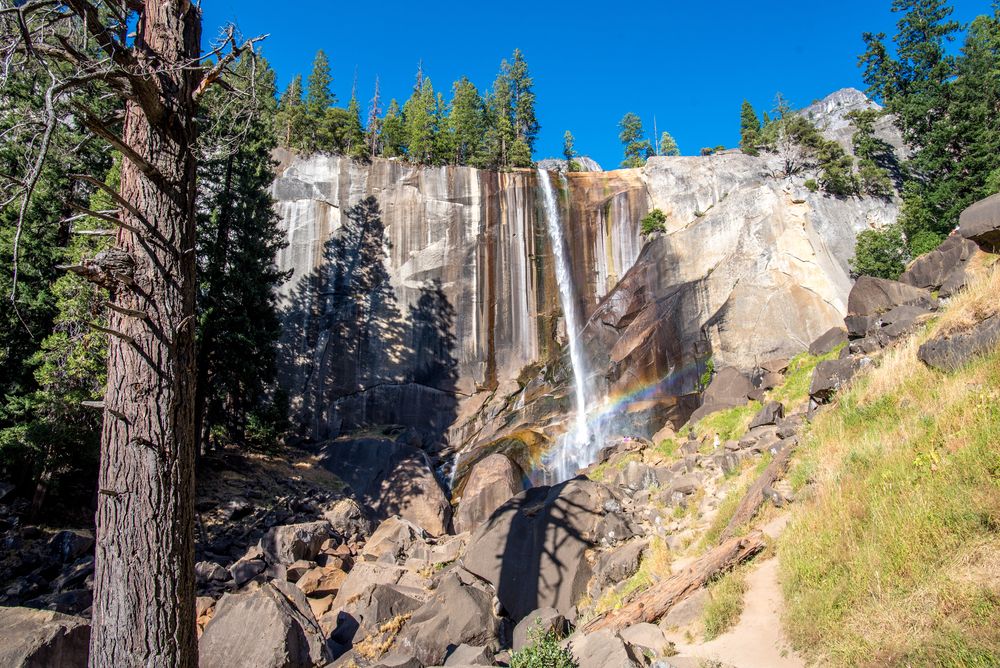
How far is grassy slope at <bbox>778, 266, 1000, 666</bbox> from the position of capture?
13.0 ft

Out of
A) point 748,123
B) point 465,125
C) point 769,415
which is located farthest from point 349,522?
point 748,123

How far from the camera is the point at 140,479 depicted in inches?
148

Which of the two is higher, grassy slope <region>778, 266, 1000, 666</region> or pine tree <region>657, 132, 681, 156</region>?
pine tree <region>657, 132, 681, 156</region>

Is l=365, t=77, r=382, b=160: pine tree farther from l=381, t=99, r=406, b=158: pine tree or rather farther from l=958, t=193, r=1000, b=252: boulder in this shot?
l=958, t=193, r=1000, b=252: boulder

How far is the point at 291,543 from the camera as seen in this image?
12109mm

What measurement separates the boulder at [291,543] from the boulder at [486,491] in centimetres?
529

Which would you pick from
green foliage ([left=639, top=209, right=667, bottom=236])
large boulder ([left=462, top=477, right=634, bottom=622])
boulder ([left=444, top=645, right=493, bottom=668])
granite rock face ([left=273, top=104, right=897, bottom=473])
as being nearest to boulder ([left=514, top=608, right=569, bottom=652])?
boulder ([left=444, top=645, right=493, bottom=668])

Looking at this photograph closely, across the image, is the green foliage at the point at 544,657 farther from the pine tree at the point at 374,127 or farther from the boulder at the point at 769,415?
the pine tree at the point at 374,127

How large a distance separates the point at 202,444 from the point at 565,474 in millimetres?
13149

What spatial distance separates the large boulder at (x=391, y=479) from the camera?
60.7ft

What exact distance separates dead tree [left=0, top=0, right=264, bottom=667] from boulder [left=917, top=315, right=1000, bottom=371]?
921 cm

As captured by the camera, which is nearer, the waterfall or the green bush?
the green bush

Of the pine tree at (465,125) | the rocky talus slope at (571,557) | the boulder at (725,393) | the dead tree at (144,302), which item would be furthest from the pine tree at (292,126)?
the dead tree at (144,302)

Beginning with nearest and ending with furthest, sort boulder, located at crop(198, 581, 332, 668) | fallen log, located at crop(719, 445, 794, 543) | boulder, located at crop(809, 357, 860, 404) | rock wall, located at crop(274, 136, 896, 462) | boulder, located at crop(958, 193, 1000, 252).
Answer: boulder, located at crop(198, 581, 332, 668)
fallen log, located at crop(719, 445, 794, 543)
boulder, located at crop(809, 357, 860, 404)
boulder, located at crop(958, 193, 1000, 252)
rock wall, located at crop(274, 136, 896, 462)
